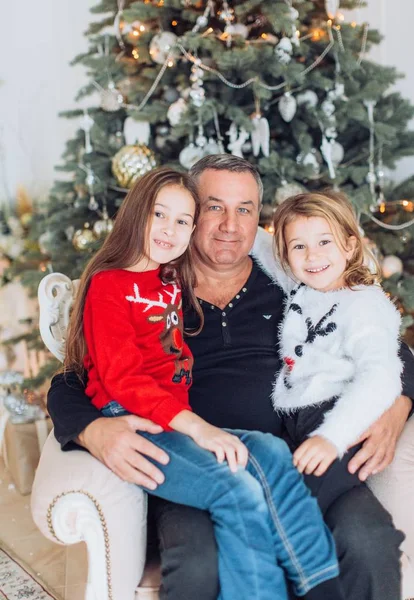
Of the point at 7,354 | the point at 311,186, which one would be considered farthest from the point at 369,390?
the point at 7,354

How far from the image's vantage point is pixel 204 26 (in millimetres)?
3078

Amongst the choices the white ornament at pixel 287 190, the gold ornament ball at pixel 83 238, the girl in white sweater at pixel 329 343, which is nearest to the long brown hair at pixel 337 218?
the girl in white sweater at pixel 329 343

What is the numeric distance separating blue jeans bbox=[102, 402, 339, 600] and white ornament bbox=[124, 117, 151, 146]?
193cm

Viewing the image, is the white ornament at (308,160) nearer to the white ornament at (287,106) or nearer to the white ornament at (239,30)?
the white ornament at (287,106)

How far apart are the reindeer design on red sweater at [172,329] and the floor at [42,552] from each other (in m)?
0.99

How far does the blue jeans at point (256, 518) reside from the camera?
4.60ft

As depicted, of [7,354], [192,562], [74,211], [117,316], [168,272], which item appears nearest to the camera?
[192,562]

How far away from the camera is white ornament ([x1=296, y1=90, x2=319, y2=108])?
10.4 ft

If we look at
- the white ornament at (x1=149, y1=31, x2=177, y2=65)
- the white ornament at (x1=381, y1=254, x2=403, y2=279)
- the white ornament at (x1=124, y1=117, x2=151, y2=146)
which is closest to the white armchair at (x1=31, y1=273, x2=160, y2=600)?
the white ornament at (x1=124, y1=117, x2=151, y2=146)

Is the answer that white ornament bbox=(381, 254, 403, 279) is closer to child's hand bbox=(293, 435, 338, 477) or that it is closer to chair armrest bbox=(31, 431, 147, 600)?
child's hand bbox=(293, 435, 338, 477)

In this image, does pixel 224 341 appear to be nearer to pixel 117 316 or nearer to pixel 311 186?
pixel 117 316

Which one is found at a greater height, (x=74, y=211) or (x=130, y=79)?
(x=130, y=79)

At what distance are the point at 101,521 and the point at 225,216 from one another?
1.00 m

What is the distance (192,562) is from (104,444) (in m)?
0.33
